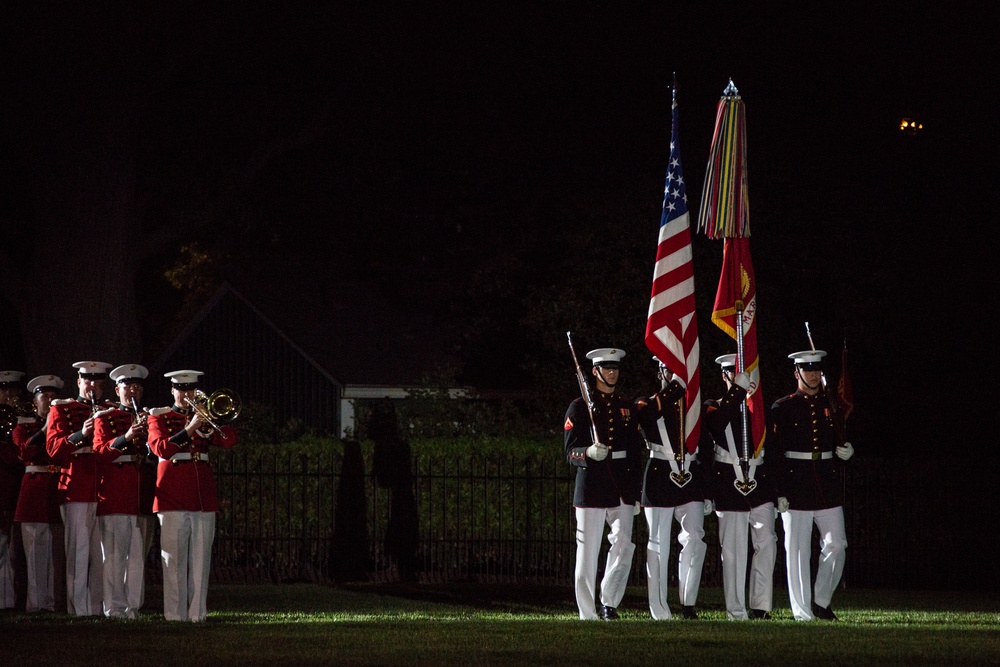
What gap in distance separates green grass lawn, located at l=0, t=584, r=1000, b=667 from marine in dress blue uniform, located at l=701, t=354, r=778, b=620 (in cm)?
25

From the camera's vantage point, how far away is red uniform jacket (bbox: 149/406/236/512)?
12.0m

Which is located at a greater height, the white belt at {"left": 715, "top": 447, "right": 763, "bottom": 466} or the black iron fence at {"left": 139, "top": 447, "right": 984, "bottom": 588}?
the white belt at {"left": 715, "top": 447, "right": 763, "bottom": 466}

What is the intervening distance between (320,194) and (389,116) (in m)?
4.94

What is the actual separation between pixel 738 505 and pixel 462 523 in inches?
205

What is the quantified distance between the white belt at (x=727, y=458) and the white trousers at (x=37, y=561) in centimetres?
569

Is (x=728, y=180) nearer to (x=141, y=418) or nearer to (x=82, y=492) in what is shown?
(x=141, y=418)

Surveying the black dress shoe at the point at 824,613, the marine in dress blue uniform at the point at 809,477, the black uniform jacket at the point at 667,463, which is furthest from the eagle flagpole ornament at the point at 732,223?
the black dress shoe at the point at 824,613

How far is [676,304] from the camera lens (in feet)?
44.6

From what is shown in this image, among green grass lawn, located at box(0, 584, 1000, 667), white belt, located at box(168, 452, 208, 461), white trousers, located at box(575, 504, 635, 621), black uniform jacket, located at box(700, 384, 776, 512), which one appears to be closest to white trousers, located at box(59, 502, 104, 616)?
green grass lawn, located at box(0, 584, 1000, 667)

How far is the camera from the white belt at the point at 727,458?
12.9 metres

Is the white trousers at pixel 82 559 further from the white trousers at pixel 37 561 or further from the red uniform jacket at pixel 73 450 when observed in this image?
the white trousers at pixel 37 561

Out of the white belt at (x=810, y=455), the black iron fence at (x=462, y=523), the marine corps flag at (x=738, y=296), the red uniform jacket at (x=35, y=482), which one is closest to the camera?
the white belt at (x=810, y=455)

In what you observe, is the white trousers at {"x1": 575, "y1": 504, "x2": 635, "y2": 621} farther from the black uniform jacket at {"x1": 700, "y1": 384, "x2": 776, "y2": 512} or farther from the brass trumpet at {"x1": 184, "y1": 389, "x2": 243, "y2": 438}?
the brass trumpet at {"x1": 184, "y1": 389, "x2": 243, "y2": 438}

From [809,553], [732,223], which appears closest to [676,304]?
[732,223]
